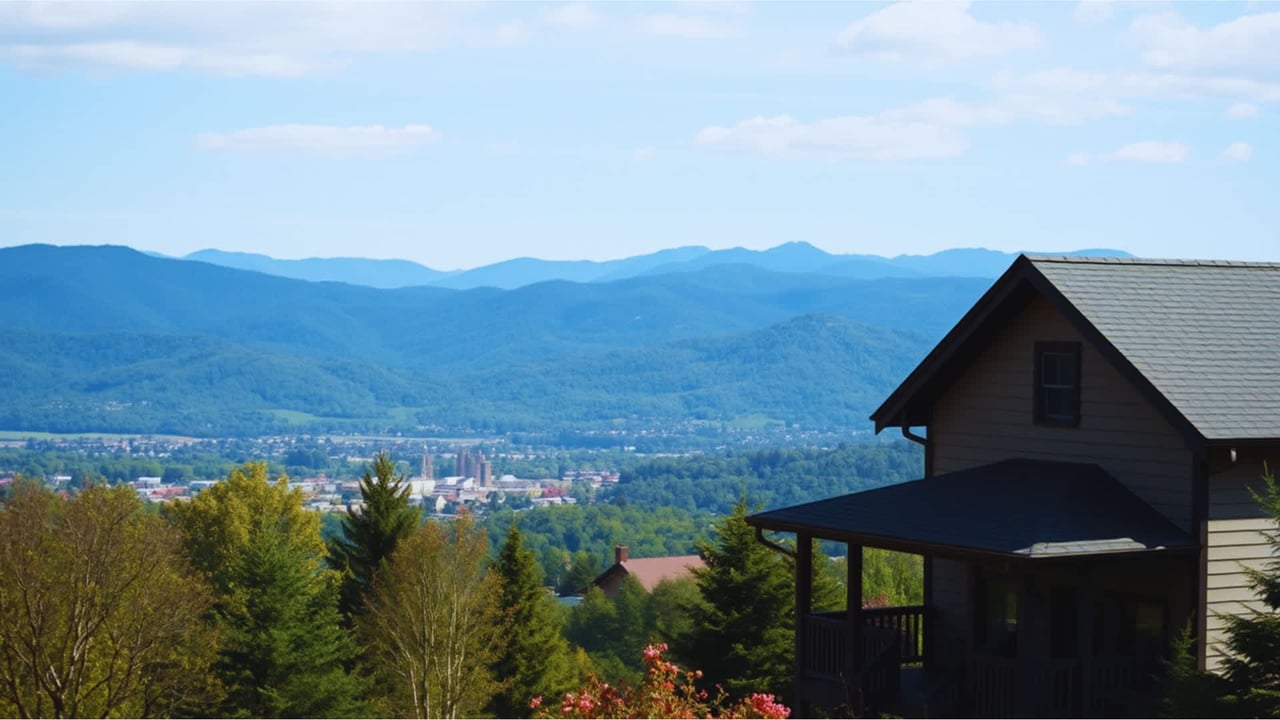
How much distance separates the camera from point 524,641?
140 ft

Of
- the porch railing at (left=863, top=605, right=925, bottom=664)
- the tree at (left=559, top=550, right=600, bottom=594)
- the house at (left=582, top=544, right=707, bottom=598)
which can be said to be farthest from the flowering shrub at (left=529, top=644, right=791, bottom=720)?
the tree at (left=559, top=550, right=600, bottom=594)

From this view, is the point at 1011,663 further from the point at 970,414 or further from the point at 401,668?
the point at 401,668

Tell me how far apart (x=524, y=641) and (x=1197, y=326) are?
25672 mm

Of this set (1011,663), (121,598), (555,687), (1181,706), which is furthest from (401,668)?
(1181,706)

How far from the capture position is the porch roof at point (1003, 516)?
1798 centimetres

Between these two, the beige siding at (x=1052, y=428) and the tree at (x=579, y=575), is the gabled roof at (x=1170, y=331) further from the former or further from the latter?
the tree at (x=579, y=575)

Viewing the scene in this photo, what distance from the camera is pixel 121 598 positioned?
34.6 meters

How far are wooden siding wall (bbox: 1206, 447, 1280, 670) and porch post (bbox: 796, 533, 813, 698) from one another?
5.21 meters

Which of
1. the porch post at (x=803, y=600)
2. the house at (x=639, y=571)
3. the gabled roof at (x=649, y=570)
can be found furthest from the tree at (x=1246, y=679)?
the house at (x=639, y=571)

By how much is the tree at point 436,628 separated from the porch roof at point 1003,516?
58.8 ft

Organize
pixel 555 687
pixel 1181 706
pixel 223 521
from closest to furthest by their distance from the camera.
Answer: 1. pixel 1181 706
2. pixel 555 687
3. pixel 223 521

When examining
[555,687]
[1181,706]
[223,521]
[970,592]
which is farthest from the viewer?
[223,521]

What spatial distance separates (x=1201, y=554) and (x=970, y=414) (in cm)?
445

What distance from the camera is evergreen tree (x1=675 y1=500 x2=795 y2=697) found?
106ft
